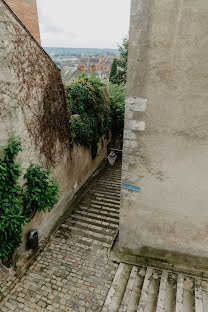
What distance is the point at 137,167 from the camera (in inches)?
194

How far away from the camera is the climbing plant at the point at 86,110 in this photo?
8344mm

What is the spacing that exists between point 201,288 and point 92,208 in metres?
4.37

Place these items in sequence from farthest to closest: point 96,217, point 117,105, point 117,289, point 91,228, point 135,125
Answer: point 117,105 < point 96,217 < point 91,228 < point 117,289 < point 135,125

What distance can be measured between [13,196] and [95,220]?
133 inches

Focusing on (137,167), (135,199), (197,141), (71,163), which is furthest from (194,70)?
(71,163)

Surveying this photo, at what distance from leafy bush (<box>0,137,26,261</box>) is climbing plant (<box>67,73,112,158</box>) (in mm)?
3475

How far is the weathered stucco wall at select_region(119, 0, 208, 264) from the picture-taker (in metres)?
3.71

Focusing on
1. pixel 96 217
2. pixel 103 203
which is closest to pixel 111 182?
pixel 103 203

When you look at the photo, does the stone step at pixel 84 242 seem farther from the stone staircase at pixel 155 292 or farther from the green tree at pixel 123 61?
the green tree at pixel 123 61

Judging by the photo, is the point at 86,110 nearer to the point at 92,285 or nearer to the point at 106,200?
the point at 106,200

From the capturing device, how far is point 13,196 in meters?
4.80

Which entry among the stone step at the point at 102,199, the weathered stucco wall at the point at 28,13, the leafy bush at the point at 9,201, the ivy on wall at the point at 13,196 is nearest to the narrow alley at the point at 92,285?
the ivy on wall at the point at 13,196

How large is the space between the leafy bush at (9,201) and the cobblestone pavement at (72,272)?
3.40 ft

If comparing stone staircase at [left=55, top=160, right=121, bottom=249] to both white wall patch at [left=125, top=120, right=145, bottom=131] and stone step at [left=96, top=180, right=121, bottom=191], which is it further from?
white wall patch at [left=125, top=120, right=145, bottom=131]
